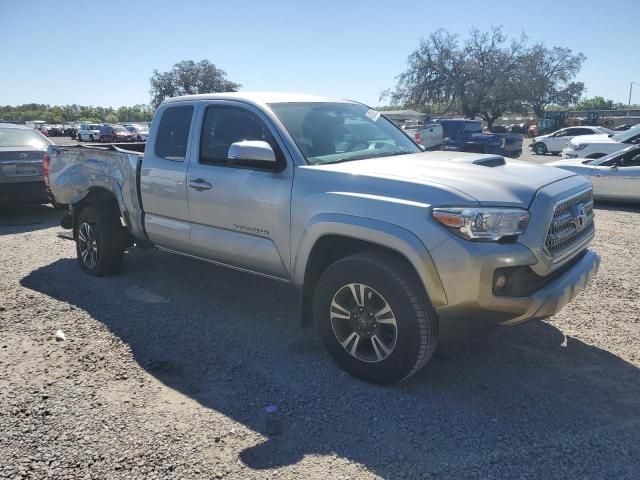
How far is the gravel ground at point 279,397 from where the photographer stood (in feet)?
8.86

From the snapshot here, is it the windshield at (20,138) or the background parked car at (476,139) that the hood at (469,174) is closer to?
the windshield at (20,138)

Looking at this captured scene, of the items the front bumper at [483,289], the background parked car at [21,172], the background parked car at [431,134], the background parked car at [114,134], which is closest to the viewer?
the front bumper at [483,289]

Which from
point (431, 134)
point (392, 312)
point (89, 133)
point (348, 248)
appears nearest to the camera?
point (392, 312)

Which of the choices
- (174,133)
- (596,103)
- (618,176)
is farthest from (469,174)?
(596,103)

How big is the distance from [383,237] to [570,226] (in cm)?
129

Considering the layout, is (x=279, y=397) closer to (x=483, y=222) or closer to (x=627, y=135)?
(x=483, y=222)

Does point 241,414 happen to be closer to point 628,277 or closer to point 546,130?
point 628,277

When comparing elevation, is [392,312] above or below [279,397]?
above

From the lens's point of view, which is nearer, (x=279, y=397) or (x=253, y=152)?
(x=279, y=397)

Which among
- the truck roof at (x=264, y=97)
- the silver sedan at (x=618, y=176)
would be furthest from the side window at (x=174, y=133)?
the silver sedan at (x=618, y=176)

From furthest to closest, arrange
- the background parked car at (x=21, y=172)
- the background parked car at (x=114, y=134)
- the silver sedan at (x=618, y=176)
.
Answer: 1. the background parked car at (x=114, y=134)
2. the silver sedan at (x=618, y=176)
3. the background parked car at (x=21, y=172)

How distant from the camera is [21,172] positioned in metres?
8.78

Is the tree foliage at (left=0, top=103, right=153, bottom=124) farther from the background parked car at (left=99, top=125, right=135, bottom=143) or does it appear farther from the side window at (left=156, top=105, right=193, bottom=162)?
the side window at (left=156, top=105, right=193, bottom=162)

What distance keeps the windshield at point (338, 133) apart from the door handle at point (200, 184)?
836mm
